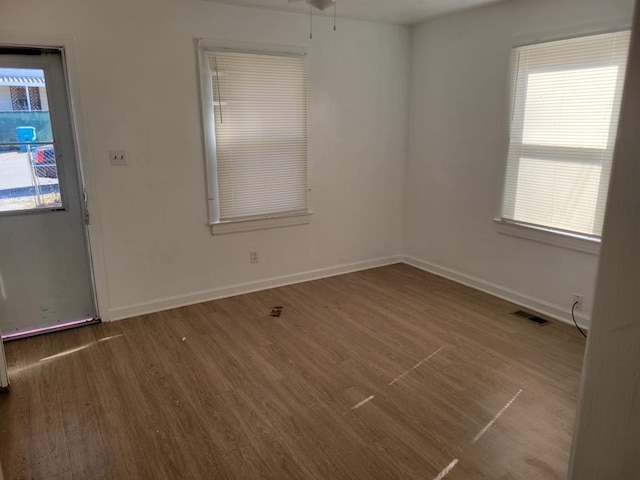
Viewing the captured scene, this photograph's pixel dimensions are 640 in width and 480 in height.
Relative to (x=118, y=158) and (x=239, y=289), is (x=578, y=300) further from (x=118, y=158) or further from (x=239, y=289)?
(x=118, y=158)

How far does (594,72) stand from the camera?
306 cm

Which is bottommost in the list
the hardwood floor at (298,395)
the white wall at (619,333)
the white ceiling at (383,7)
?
the hardwood floor at (298,395)

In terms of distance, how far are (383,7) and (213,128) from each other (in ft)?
5.65

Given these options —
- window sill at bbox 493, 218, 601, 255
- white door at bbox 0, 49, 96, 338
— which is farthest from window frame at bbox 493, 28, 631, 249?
white door at bbox 0, 49, 96, 338

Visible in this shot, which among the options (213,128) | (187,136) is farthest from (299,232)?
(187,136)

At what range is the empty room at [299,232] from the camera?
90.1 inches

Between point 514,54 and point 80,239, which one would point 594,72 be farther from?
point 80,239

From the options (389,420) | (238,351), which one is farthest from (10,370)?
(389,420)

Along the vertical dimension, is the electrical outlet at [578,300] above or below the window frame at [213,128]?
below

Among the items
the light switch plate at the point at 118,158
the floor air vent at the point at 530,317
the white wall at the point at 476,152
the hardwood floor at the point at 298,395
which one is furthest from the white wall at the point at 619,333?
the light switch plate at the point at 118,158

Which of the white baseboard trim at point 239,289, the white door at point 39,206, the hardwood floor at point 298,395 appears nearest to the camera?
the hardwood floor at point 298,395

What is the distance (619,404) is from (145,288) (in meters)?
3.61

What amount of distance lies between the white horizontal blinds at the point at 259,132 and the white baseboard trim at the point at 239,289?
0.65m

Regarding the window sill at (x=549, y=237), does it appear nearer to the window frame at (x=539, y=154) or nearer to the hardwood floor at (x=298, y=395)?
the window frame at (x=539, y=154)
